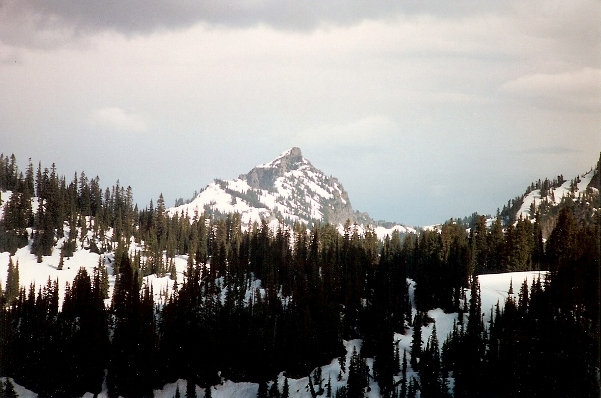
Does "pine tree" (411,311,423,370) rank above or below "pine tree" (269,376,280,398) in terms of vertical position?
above

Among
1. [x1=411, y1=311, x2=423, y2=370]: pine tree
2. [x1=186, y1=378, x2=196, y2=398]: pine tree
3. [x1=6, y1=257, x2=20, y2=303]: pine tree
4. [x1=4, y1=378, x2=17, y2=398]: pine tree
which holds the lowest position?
[x1=186, y1=378, x2=196, y2=398]: pine tree

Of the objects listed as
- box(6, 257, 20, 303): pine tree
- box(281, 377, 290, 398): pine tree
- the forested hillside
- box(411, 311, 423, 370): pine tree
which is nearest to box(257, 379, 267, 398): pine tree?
the forested hillside

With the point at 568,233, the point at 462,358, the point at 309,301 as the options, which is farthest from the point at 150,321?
the point at 568,233

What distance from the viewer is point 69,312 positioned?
131625mm

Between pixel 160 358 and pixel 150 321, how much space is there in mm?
11198

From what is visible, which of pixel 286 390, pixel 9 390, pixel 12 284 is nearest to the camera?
pixel 9 390

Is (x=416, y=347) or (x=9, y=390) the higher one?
(x=416, y=347)

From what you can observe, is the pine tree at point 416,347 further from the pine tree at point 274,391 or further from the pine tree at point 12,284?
the pine tree at point 12,284

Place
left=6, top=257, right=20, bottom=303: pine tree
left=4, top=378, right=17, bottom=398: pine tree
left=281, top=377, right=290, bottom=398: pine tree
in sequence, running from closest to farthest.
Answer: left=4, top=378, right=17, bottom=398: pine tree
left=281, top=377, right=290, bottom=398: pine tree
left=6, top=257, right=20, bottom=303: pine tree

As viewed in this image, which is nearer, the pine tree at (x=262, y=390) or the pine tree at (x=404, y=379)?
the pine tree at (x=404, y=379)

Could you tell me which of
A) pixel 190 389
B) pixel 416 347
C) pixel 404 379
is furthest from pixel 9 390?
pixel 416 347

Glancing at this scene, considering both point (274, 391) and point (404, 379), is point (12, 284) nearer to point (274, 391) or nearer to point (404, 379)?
point (274, 391)

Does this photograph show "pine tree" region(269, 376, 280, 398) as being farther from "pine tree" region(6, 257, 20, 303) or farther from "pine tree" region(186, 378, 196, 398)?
"pine tree" region(6, 257, 20, 303)

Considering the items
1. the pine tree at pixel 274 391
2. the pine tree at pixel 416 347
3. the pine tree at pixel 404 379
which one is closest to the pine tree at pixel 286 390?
the pine tree at pixel 274 391
